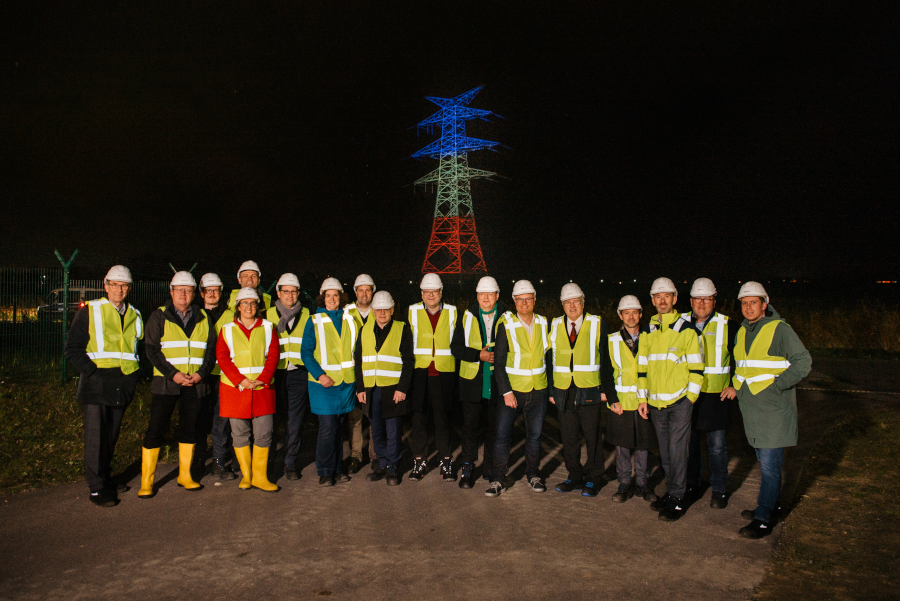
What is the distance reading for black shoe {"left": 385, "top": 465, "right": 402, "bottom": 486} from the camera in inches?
249

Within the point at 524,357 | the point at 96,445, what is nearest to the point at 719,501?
the point at 524,357

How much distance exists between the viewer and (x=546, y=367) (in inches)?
253

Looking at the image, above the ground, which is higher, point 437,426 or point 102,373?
point 102,373

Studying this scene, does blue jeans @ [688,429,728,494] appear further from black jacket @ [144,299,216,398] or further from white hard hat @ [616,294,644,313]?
→ black jacket @ [144,299,216,398]

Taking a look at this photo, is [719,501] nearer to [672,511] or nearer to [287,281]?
[672,511]

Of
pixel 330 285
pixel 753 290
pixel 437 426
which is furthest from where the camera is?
pixel 330 285

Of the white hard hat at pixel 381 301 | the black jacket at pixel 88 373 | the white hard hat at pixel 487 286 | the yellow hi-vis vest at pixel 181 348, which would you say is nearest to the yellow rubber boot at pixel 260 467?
the yellow hi-vis vest at pixel 181 348

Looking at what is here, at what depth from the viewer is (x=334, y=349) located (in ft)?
21.7

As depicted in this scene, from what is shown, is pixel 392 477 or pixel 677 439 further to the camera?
pixel 392 477

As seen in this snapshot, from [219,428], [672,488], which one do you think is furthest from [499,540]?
[219,428]

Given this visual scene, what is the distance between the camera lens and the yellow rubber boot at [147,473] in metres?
5.80

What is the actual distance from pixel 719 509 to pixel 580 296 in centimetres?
234

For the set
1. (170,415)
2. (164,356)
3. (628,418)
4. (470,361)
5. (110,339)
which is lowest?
(628,418)

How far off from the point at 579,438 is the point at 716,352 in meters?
1.57
